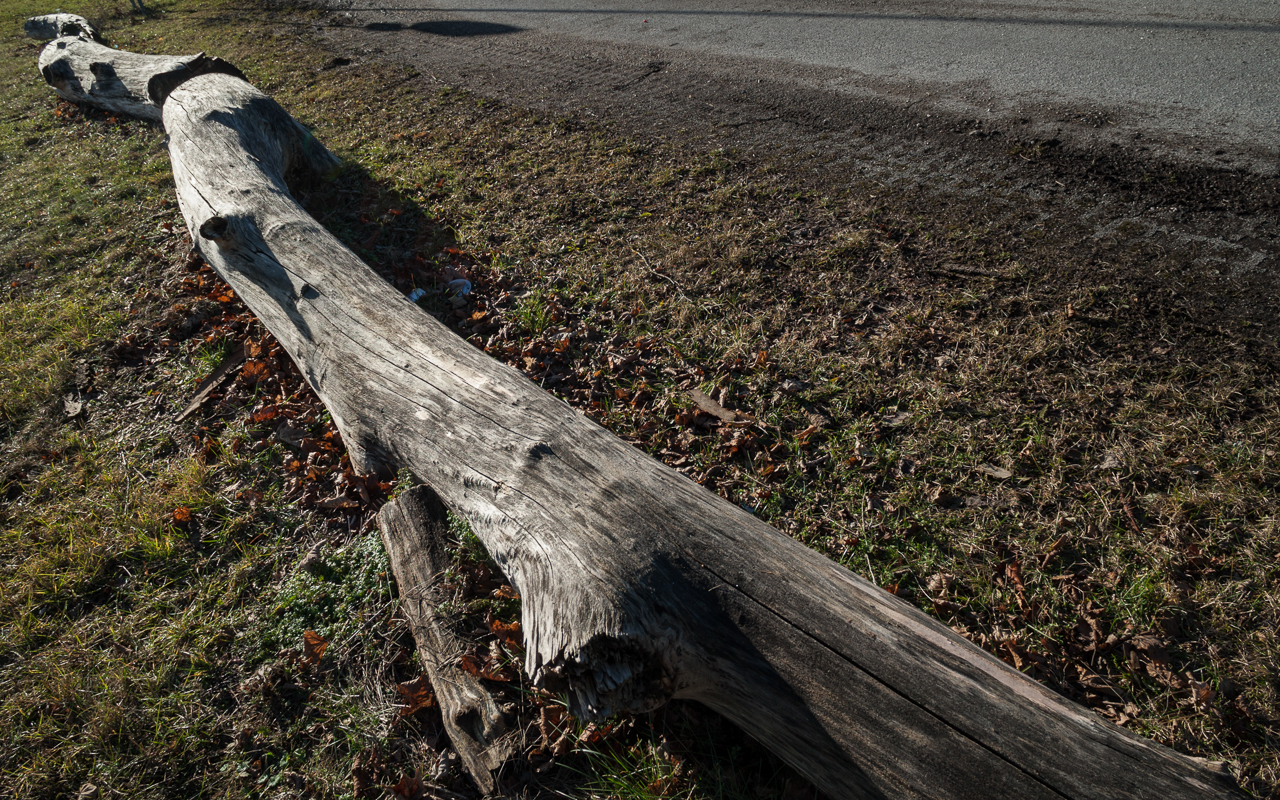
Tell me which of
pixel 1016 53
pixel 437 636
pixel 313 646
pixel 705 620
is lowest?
pixel 313 646

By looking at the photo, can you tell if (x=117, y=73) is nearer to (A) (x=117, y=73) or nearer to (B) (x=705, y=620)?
(A) (x=117, y=73)

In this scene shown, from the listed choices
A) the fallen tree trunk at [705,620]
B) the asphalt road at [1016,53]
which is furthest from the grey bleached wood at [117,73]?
the fallen tree trunk at [705,620]

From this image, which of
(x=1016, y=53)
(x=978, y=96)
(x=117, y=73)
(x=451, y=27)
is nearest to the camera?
(x=978, y=96)

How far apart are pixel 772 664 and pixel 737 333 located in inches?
84.0

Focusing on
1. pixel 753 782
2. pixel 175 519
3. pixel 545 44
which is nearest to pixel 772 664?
pixel 753 782

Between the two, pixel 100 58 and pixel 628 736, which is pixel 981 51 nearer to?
pixel 628 736

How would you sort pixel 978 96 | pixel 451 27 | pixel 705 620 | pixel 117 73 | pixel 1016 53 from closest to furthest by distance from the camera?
1. pixel 705 620
2. pixel 978 96
3. pixel 1016 53
4. pixel 117 73
5. pixel 451 27

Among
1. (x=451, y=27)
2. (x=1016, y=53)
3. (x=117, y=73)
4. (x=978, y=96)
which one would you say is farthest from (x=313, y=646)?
(x=451, y=27)

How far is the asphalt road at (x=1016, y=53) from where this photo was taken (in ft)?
15.0

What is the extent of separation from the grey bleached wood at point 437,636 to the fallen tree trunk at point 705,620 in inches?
4.2

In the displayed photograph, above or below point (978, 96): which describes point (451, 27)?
above

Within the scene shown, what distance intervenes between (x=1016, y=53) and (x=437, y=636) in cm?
653

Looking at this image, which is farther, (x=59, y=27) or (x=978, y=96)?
(x=59, y=27)

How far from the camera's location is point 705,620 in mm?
1967
